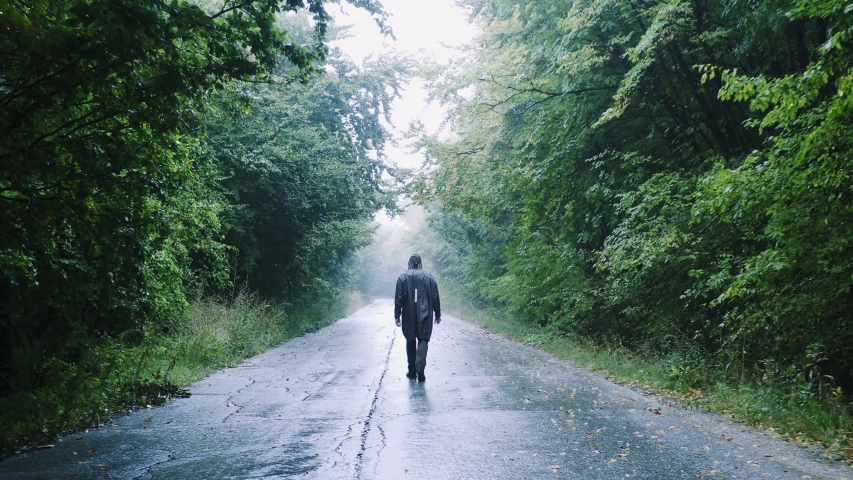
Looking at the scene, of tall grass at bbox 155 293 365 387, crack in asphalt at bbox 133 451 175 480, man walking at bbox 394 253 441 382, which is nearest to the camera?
crack in asphalt at bbox 133 451 175 480

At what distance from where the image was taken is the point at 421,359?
383 inches

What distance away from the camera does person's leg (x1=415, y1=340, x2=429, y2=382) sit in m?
9.66

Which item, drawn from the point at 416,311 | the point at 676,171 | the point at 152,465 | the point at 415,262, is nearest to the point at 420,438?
the point at 152,465

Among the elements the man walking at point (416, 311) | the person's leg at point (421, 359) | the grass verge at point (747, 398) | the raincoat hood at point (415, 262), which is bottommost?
the grass verge at point (747, 398)

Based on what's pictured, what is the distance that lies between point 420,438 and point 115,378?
4.42 meters

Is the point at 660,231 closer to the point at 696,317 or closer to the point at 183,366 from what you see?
the point at 696,317

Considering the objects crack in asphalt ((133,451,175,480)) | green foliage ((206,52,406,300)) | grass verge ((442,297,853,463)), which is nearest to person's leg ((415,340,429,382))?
grass verge ((442,297,853,463))

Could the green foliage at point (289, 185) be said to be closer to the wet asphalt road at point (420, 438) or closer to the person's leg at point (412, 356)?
the person's leg at point (412, 356)

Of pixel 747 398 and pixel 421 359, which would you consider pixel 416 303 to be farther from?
pixel 747 398

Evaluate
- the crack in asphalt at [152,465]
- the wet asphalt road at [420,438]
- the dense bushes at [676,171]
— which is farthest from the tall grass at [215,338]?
the dense bushes at [676,171]

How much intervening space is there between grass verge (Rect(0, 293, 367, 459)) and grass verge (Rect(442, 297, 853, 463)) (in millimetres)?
7062

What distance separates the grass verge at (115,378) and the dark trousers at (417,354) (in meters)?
3.59

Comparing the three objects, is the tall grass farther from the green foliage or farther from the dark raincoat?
the dark raincoat

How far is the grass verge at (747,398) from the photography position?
575 centimetres
